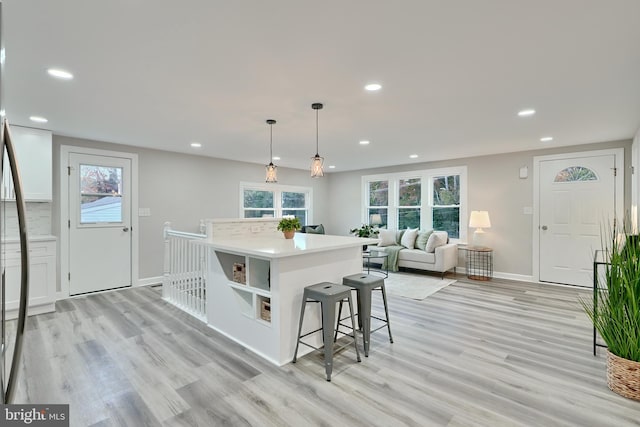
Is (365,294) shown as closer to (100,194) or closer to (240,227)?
(240,227)

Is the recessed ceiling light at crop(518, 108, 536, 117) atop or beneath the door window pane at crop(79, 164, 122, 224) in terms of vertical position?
atop

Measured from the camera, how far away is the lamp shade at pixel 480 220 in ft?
18.1

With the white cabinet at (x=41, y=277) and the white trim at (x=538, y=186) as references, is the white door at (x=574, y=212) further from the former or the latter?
the white cabinet at (x=41, y=277)

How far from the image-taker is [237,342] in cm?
299

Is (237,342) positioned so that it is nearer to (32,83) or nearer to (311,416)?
(311,416)

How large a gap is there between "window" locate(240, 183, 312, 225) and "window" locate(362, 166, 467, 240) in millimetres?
1554

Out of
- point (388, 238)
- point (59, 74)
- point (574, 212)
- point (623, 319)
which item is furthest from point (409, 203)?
point (59, 74)

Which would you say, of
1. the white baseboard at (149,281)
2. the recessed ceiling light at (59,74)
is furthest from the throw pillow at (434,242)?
the recessed ceiling light at (59,74)

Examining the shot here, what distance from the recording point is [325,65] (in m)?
2.27

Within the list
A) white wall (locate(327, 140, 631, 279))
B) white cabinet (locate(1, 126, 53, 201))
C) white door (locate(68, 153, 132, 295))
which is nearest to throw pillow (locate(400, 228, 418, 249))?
white wall (locate(327, 140, 631, 279))

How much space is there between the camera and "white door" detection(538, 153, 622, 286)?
477cm

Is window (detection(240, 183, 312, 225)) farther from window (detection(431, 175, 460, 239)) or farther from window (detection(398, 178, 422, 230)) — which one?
window (detection(431, 175, 460, 239))

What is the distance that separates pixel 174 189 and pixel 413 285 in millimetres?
4454

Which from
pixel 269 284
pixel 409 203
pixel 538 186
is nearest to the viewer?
pixel 269 284
